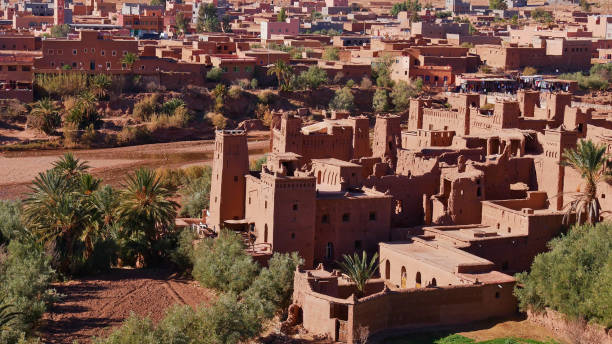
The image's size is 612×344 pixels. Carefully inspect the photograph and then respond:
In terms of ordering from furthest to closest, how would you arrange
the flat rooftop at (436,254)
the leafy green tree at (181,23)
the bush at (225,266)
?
the leafy green tree at (181,23), the bush at (225,266), the flat rooftop at (436,254)

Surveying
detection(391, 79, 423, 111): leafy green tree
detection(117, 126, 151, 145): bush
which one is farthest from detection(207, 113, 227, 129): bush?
detection(391, 79, 423, 111): leafy green tree

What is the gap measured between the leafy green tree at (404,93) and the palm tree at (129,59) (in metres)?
15.5

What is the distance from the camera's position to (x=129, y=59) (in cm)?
6431

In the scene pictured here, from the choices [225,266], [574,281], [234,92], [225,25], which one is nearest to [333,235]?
[225,266]

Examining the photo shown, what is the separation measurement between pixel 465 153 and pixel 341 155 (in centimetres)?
425

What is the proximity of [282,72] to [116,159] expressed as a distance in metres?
16.7

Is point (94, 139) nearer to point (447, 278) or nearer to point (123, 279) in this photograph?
point (123, 279)

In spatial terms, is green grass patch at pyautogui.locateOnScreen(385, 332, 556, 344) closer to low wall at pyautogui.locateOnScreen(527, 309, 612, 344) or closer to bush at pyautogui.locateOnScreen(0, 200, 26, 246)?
low wall at pyautogui.locateOnScreen(527, 309, 612, 344)

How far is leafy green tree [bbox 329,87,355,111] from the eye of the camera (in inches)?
2535

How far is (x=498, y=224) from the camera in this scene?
109 ft

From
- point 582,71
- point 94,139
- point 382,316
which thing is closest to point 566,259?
point 382,316

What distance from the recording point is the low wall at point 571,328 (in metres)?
27.0

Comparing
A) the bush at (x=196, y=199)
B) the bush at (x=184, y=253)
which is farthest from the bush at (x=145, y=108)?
the bush at (x=184, y=253)

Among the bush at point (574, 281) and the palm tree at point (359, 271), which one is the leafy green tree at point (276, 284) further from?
the bush at point (574, 281)
